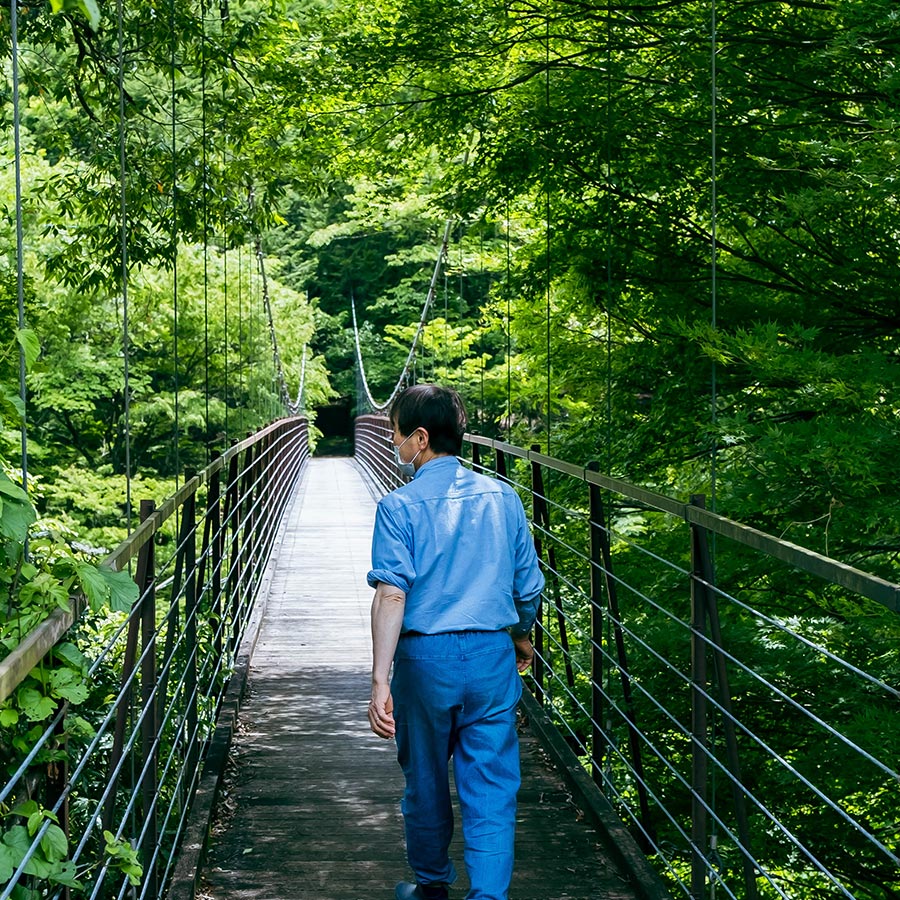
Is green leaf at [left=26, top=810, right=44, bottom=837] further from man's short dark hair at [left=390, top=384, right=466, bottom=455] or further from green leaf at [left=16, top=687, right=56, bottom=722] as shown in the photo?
man's short dark hair at [left=390, top=384, right=466, bottom=455]

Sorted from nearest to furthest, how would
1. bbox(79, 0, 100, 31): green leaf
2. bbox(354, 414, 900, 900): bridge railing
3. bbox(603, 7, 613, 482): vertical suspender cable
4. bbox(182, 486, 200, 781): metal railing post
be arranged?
bbox(79, 0, 100, 31): green leaf
bbox(182, 486, 200, 781): metal railing post
bbox(354, 414, 900, 900): bridge railing
bbox(603, 7, 613, 482): vertical suspender cable

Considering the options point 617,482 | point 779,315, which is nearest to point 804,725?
point 779,315

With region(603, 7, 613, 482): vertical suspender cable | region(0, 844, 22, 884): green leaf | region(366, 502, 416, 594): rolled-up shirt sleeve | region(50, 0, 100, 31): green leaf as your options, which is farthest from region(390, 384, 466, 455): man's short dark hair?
region(603, 7, 613, 482): vertical suspender cable

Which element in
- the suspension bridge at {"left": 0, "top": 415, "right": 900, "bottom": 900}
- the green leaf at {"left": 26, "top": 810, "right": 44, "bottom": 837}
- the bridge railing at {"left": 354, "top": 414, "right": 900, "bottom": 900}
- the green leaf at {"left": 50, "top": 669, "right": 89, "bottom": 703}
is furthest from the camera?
the bridge railing at {"left": 354, "top": 414, "right": 900, "bottom": 900}

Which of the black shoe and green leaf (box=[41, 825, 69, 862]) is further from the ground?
green leaf (box=[41, 825, 69, 862])

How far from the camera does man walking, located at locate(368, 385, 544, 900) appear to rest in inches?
99.3

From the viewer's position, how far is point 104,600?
6.02 ft

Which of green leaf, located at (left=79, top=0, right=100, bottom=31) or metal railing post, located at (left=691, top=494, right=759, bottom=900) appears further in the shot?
metal railing post, located at (left=691, top=494, right=759, bottom=900)

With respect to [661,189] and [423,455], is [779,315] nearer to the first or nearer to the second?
[661,189]

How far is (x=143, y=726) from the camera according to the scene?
9.03 ft

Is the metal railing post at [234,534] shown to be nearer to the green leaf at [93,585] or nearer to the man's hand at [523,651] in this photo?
the man's hand at [523,651]

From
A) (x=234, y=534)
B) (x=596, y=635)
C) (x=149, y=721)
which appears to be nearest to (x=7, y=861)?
(x=149, y=721)

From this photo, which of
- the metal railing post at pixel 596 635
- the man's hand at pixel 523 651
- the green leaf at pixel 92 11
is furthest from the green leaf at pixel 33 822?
the metal railing post at pixel 596 635

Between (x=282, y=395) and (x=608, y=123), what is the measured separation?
70.5ft
